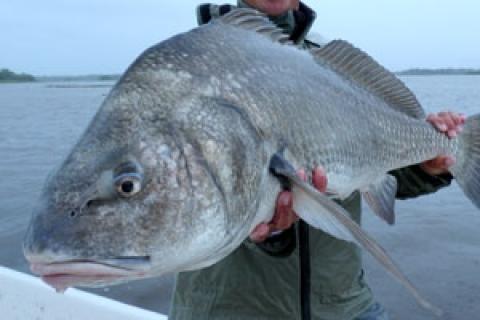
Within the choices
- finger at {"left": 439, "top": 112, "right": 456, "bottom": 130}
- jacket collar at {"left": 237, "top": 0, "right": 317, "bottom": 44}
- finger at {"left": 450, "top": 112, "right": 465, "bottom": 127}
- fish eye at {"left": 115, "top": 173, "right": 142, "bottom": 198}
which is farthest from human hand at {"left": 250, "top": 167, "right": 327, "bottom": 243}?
finger at {"left": 450, "top": 112, "right": 465, "bottom": 127}

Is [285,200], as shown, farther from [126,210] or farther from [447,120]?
[447,120]

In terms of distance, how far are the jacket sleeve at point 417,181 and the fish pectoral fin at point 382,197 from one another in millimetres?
486

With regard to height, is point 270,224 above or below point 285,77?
below

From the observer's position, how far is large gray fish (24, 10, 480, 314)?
1.64 meters

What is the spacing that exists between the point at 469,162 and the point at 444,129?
312 millimetres

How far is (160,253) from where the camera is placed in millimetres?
1682

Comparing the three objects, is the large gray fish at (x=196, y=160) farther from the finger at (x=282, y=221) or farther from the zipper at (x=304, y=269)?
the zipper at (x=304, y=269)

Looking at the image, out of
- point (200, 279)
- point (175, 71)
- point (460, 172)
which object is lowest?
point (200, 279)

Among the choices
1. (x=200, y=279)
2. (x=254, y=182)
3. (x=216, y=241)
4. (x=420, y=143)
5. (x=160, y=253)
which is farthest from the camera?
(x=420, y=143)

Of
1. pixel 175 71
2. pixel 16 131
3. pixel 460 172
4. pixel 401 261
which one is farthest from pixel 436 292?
pixel 16 131

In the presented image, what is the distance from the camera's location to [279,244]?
251 cm

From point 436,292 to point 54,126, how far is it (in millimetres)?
21341

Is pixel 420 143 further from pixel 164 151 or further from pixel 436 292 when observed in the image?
pixel 436 292

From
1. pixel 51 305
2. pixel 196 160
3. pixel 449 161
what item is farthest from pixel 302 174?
pixel 51 305
